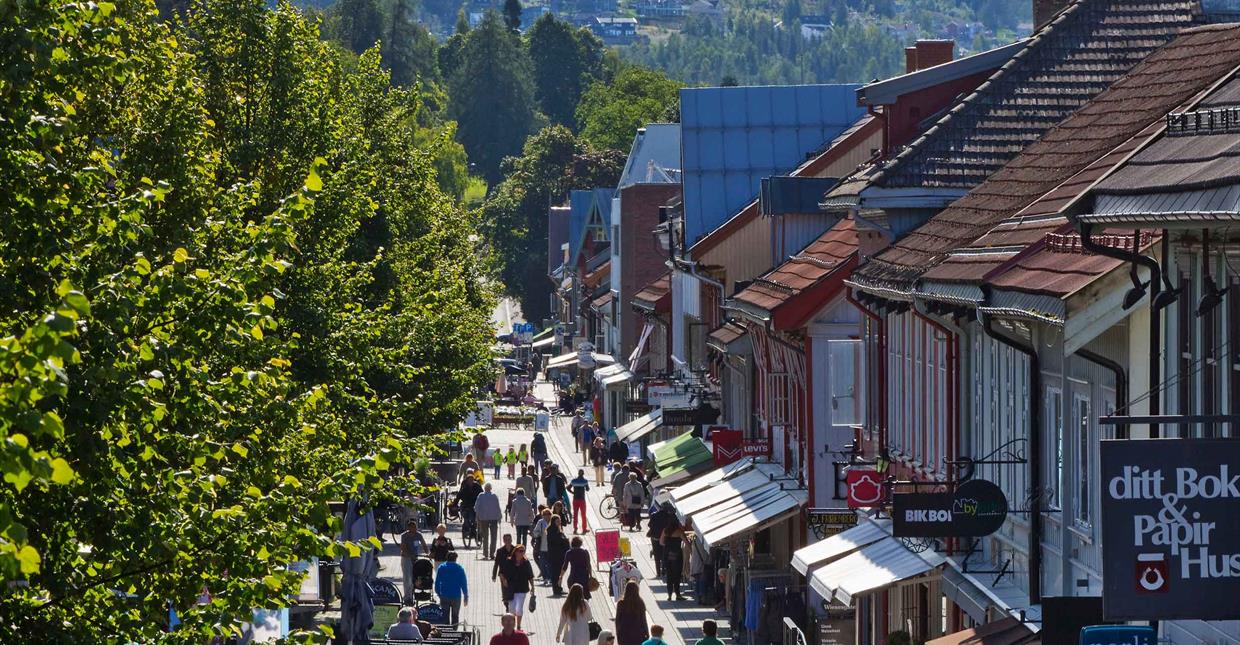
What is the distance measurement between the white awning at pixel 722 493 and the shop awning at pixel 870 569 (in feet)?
31.4

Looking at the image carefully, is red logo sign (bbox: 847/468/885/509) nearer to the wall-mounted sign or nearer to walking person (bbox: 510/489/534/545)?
the wall-mounted sign

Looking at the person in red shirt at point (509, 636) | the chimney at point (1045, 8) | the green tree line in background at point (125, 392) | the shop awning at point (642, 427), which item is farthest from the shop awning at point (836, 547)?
the shop awning at point (642, 427)

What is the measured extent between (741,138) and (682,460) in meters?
8.70

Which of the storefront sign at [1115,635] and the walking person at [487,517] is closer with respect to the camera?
the storefront sign at [1115,635]

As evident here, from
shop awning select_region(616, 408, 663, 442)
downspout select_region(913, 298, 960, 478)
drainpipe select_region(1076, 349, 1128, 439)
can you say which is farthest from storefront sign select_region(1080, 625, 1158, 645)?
shop awning select_region(616, 408, 663, 442)

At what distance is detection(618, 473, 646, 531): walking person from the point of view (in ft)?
147

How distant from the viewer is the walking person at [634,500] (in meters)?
44.8

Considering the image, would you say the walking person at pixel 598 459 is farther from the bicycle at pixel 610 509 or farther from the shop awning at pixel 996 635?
the shop awning at pixel 996 635

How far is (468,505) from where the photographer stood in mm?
41312

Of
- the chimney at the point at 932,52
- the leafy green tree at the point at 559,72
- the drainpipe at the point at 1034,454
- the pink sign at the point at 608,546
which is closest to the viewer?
the drainpipe at the point at 1034,454

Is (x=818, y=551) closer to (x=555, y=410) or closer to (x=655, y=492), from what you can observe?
(x=655, y=492)

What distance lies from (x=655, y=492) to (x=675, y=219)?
12944mm

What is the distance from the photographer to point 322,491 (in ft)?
38.2

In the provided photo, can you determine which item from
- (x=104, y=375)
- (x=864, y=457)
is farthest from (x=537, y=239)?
(x=104, y=375)
